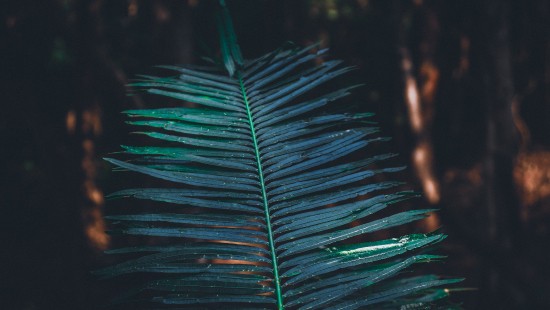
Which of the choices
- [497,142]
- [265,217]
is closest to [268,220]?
[265,217]

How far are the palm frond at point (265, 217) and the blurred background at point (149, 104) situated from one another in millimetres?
1218

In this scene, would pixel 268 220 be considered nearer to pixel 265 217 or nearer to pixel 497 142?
pixel 265 217

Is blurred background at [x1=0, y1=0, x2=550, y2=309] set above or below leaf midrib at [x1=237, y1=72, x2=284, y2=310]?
above

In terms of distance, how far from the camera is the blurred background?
2896 mm

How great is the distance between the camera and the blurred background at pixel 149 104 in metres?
2.90

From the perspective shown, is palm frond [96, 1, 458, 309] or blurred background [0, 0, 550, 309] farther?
blurred background [0, 0, 550, 309]

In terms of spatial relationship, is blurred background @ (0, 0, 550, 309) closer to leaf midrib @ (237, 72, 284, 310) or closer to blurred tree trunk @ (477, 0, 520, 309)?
blurred tree trunk @ (477, 0, 520, 309)

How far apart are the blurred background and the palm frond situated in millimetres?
1218

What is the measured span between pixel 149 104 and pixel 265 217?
9.35 ft

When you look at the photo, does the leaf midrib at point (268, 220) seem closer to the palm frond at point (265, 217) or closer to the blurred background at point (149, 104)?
the palm frond at point (265, 217)

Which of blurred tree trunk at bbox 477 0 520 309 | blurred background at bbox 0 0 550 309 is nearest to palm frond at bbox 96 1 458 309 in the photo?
blurred background at bbox 0 0 550 309

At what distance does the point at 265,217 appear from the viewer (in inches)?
32.3

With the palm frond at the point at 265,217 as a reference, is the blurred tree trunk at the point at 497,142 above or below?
above

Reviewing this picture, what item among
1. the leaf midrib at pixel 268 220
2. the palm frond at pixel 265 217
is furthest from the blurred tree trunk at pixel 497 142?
the leaf midrib at pixel 268 220
